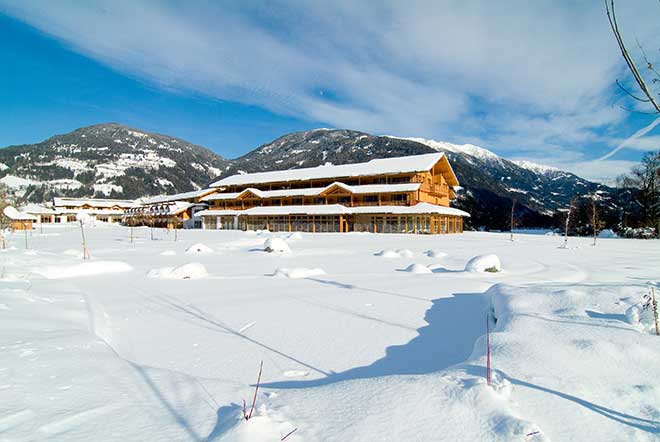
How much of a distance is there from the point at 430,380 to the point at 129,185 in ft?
522

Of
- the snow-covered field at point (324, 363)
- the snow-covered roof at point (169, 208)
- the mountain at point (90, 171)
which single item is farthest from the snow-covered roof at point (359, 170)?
the mountain at point (90, 171)

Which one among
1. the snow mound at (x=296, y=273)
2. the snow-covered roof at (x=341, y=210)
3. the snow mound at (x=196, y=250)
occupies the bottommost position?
the snow mound at (x=296, y=273)

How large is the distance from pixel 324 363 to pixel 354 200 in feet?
116

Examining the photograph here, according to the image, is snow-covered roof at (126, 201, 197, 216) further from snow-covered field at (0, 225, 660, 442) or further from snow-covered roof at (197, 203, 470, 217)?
snow-covered field at (0, 225, 660, 442)

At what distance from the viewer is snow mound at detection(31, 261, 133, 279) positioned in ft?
32.8

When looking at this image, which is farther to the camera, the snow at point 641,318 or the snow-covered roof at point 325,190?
the snow-covered roof at point 325,190

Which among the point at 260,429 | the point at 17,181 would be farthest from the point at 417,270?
the point at 17,181

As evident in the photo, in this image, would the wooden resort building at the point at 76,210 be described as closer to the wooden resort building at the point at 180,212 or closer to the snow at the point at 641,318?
the wooden resort building at the point at 180,212

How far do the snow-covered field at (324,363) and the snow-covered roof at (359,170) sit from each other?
30.1 m

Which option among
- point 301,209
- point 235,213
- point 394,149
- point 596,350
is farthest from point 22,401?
point 394,149

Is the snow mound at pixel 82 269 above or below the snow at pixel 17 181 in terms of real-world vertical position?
below

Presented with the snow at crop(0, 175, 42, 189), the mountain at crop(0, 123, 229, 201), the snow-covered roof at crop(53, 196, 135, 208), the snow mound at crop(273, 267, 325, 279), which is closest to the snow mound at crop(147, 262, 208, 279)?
the snow mound at crop(273, 267, 325, 279)

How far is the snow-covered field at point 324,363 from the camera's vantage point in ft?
7.35

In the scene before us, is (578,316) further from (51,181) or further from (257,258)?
(51,181)
